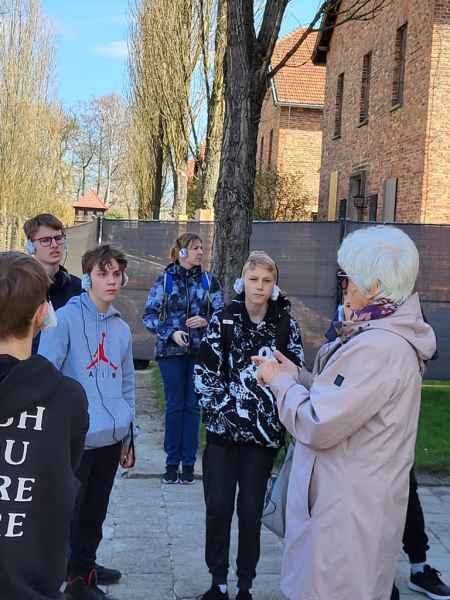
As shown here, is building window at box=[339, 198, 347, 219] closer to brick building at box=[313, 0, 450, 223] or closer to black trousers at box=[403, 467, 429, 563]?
brick building at box=[313, 0, 450, 223]

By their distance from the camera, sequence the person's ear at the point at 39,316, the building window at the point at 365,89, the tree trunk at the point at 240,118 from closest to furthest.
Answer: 1. the person's ear at the point at 39,316
2. the tree trunk at the point at 240,118
3. the building window at the point at 365,89

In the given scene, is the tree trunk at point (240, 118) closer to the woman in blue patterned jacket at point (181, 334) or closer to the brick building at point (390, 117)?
the woman in blue patterned jacket at point (181, 334)

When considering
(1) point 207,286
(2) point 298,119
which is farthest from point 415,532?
(2) point 298,119

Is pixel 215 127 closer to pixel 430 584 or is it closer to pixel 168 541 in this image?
pixel 168 541

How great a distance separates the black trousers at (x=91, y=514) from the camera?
4281 mm

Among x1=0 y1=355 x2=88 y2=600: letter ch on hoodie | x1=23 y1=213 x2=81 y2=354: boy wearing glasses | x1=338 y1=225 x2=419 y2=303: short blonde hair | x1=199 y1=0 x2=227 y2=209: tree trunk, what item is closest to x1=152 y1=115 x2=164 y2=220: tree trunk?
x1=199 y1=0 x2=227 y2=209: tree trunk

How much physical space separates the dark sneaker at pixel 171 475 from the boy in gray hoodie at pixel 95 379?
2.11 meters

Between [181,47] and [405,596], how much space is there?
17.1 m

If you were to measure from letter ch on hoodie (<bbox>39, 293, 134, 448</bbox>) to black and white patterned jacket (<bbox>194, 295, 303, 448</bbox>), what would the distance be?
17.8 inches

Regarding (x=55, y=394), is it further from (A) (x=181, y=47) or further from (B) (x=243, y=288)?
(A) (x=181, y=47)

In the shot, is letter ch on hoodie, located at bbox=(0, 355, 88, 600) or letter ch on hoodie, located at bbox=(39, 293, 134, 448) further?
letter ch on hoodie, located at bbox=(39, 293, 134, 448)

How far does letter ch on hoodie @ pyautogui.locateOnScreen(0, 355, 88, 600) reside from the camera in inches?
87.4

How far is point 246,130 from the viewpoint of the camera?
778 centimetres

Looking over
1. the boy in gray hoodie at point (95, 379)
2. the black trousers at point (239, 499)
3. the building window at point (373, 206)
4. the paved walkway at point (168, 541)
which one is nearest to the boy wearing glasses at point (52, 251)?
the boy in gray hoodie at point (95, 379)
